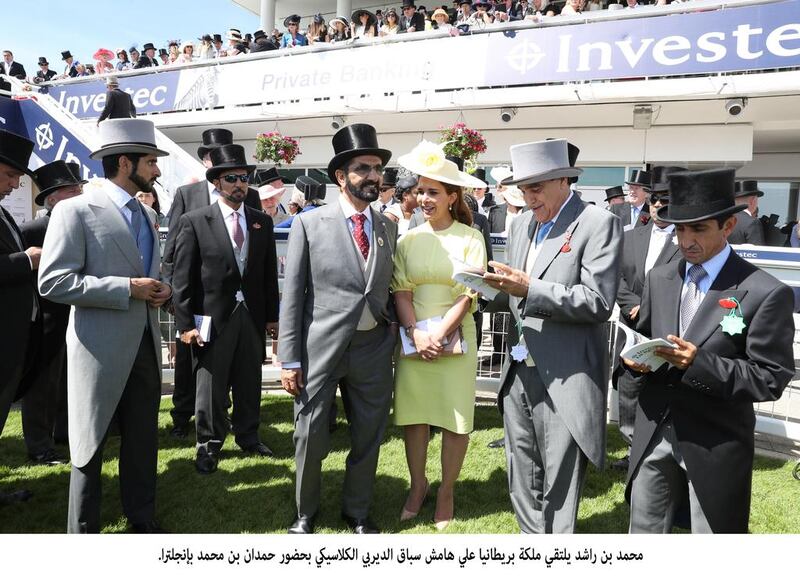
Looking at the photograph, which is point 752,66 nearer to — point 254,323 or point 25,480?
point 254,323

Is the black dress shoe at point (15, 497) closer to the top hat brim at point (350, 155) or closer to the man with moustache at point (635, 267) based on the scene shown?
the top hat brim at point (350, 155)

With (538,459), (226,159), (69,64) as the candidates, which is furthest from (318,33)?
(538,459)

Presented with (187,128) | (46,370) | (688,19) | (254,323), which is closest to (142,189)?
(254,323)

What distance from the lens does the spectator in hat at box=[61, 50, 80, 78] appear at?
2058 centimetres

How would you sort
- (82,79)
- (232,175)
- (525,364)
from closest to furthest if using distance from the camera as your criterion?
(525,364) < (232,175) < (82,79)

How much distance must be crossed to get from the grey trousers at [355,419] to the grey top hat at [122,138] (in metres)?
1.58

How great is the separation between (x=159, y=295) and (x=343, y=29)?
53.1ft

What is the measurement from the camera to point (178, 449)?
4.67 meters

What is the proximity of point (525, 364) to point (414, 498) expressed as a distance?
1.24m

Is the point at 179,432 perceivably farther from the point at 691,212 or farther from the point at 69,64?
the point at 69,64

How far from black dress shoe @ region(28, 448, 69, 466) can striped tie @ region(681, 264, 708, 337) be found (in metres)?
4.38

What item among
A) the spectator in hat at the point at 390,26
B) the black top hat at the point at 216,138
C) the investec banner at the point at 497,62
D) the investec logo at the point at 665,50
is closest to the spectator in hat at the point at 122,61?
the investec banner at the point at 497,62

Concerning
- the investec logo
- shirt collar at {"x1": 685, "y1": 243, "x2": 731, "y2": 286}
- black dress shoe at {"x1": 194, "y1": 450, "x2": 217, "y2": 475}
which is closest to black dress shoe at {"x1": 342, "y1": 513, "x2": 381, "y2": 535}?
black dress shoe at {"x1": 194, "y1": 450, "x2": 217, "y2": 475}

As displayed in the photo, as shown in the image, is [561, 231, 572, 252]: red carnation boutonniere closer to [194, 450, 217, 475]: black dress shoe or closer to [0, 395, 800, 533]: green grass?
[0, 395, 800, 533]: green grass
